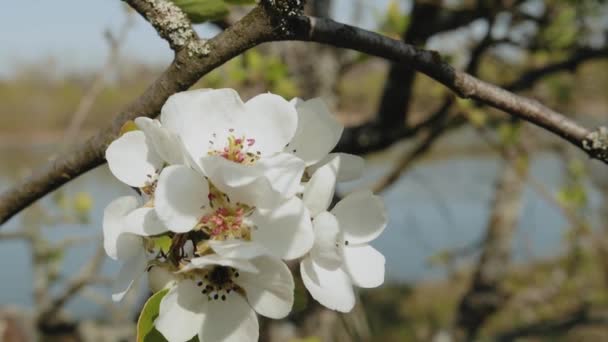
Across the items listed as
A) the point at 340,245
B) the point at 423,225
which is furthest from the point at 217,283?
the point at 423,225

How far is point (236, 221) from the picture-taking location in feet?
1.61

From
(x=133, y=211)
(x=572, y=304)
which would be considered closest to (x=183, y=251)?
(x=133, y=211)

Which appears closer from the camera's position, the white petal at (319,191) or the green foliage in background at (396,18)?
the white petal at (319,191)

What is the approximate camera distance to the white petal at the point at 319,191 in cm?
51

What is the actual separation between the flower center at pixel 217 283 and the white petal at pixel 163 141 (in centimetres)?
10

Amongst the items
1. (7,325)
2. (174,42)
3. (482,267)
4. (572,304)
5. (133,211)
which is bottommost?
(7,325)

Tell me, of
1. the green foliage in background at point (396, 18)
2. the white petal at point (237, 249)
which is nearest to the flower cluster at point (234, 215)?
the white petal at point (237, 249)

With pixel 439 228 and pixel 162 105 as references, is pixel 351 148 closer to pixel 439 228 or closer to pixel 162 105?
pixel 162 105

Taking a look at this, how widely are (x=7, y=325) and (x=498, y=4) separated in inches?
72.9

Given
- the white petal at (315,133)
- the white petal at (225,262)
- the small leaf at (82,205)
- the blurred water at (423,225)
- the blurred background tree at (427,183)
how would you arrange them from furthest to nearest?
the blurred water at (423,225)
the small leaf at (82,205)
the blurred background tree at (427,183)
the white petal at (315,133)
the white petal at (225,262)

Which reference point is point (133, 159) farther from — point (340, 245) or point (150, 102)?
point (340, 245)

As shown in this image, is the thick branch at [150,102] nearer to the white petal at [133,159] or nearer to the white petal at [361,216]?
the white petal at [133,159]

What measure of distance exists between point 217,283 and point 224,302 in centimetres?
2

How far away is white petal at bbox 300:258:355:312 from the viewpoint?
1.74ft
